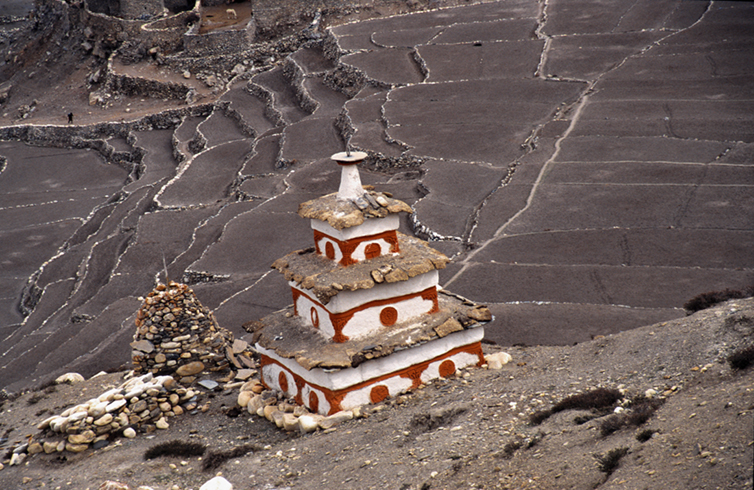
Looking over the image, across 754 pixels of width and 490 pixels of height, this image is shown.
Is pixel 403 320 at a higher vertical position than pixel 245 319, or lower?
higher

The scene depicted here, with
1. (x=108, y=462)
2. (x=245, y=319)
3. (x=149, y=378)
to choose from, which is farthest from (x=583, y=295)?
(x=108, y=462)

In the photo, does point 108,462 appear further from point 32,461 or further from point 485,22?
point 485,22

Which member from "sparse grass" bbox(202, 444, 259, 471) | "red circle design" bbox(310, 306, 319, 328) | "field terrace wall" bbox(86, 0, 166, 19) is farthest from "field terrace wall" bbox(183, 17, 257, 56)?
"sparse grass" bbox(202, 444, 259, 471)

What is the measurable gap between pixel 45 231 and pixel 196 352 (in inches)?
850

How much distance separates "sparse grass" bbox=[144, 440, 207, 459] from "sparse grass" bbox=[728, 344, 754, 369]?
8.16 metres

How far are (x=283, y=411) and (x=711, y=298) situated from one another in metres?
8.85

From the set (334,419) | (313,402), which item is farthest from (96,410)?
(334,419)

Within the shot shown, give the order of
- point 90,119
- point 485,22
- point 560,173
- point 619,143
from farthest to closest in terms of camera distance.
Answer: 1. point 90,119
2. point 485,22
3. point 619,143
4. point 560,173

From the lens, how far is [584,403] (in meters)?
10.4

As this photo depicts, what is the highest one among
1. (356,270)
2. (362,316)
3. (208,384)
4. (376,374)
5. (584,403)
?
(356,270)

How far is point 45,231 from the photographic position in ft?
110

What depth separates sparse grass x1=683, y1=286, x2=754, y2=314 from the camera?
15.1 metres

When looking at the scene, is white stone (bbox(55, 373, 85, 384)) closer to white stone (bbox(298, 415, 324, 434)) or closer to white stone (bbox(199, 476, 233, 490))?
white stone (bbox(298, 415, 324, 434))

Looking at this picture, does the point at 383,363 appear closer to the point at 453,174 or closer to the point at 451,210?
the point at 451,210
